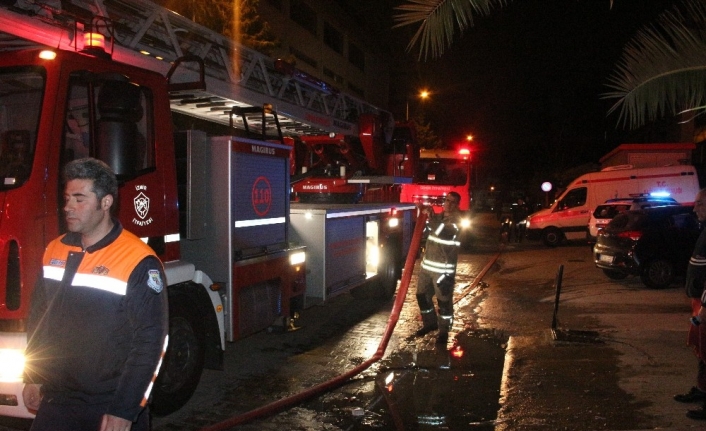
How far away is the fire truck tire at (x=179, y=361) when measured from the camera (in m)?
5.05

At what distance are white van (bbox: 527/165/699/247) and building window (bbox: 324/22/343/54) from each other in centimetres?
1872

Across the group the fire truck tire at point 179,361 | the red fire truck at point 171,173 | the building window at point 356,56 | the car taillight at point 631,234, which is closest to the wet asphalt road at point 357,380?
the fire truck tire at point 179,361

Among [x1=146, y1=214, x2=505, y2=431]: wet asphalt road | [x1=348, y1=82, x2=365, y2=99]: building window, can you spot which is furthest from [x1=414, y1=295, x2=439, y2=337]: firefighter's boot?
[x1=348, y1=82, x2=365, y2=99]: building window

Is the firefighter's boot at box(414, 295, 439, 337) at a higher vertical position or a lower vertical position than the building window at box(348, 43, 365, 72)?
lower

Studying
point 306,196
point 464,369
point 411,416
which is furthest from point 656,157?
point 411,416

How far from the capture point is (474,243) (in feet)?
74.6

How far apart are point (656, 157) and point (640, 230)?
12145 mm

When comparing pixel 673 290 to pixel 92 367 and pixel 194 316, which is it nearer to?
pixel 194 316

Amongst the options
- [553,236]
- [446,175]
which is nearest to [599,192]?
[553,236]

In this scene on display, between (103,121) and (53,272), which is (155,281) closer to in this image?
(53,272)

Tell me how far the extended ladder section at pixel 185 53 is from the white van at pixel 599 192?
12630mm

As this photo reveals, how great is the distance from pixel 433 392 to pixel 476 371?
2.80 ft

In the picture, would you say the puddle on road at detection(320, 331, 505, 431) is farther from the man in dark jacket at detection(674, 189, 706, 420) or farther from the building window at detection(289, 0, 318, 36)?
the building window at detection(289, 0, 318, 36)

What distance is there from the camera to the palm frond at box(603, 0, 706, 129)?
115 inches
